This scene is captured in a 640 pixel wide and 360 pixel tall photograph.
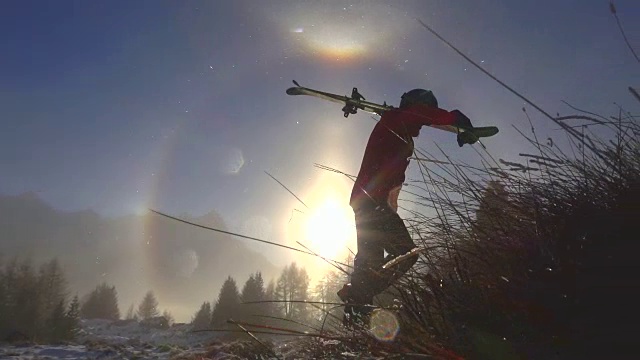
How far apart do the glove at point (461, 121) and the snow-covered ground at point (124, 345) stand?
8.53ft

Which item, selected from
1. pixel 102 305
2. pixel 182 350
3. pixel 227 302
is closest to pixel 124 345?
pixel 182 350

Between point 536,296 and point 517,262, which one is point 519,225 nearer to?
point 517,262

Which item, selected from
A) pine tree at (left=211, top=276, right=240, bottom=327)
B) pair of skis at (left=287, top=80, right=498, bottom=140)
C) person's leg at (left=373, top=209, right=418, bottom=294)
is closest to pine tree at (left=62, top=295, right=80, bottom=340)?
pine tree at (left=211, top=276, right=240, bottom=327)

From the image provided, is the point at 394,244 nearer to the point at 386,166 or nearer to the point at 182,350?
the point at 386,166

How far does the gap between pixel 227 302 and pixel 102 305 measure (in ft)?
124

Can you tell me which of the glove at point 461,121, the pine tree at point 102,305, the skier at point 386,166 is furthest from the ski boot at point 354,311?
the pine tree at point 102,305

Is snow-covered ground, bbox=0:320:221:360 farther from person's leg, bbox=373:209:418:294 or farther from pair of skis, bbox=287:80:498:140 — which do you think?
pair of skis, bbox=287:80:498:140

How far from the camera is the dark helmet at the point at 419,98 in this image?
3.34 metres

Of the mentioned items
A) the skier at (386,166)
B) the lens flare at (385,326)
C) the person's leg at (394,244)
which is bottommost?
the lens flare at (385,326)

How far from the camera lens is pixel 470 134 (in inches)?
129

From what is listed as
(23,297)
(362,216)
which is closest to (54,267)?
(23,297)

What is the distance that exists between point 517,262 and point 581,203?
298 mm

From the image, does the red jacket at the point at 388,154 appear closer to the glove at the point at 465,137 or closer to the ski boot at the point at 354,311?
the glove at the point at 465,137

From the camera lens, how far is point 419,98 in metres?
3.37
